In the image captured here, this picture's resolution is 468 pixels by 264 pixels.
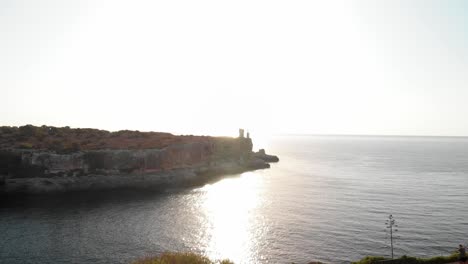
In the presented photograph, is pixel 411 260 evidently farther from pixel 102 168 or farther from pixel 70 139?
pixel 70 139

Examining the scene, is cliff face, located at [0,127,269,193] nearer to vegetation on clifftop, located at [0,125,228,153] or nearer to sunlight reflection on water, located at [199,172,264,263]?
vegetation on clifftop, located at [0,125,228,153]

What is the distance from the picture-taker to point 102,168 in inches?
3524

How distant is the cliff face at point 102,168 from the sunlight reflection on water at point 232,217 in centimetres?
1248

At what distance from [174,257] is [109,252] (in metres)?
15.4

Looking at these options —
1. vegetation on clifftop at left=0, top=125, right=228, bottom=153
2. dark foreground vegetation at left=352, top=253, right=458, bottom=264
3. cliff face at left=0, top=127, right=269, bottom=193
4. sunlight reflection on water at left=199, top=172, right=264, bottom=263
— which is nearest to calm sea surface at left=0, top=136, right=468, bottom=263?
sunlight reflection on water at left=199, top=172, right=264, bottom=263

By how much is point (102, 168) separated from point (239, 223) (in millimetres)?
48323

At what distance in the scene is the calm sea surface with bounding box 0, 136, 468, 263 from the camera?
144 ft

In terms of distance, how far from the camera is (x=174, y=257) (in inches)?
1273

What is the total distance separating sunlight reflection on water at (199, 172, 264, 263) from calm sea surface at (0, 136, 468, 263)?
182 millimetres

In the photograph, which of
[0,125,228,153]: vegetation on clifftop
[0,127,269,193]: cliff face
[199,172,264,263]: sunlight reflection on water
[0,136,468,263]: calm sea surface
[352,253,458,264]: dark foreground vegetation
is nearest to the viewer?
[352,253,458,264]: dark foreground vegetation

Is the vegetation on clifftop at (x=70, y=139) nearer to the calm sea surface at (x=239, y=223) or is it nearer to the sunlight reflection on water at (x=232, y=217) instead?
the calm sea surface at (x=239, y=223)

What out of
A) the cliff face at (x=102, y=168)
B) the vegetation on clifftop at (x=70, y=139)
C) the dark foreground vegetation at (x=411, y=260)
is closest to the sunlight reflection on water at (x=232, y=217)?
the cliff face at (x=102, y=168)

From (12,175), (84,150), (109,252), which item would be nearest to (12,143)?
(12,175)

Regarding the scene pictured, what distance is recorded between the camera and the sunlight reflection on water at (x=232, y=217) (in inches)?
1804
